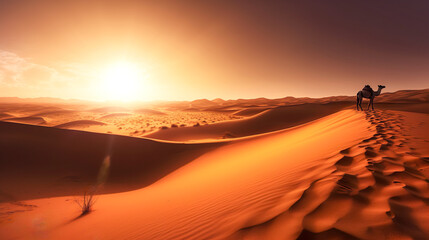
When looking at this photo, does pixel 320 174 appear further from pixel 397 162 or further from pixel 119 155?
pixel 119 155

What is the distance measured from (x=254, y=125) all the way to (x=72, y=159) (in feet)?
56.0

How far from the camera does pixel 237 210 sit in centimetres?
255

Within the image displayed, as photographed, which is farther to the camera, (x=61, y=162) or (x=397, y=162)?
(x=61, y=162)

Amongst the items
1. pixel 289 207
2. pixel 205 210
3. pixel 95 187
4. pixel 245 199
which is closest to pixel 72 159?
pixel 95 187

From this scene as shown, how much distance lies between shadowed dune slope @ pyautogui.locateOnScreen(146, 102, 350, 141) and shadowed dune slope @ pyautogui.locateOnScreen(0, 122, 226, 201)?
21.8ft

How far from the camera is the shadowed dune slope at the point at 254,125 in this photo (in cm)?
1689

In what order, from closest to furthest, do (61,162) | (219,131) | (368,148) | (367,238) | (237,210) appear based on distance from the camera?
(367,238) → (237,210) → (368,148) → (61,162) → (219,131)

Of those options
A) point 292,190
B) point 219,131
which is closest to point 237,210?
point 292,190

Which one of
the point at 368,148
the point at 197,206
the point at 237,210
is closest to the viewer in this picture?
the point at 237,210

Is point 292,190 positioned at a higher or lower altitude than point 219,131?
higher

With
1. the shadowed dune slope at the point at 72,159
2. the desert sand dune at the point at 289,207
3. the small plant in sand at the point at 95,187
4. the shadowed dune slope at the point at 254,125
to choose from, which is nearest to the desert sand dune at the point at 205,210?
the desert sand dune at the point at 289,207

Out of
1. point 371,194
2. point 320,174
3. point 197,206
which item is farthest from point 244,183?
point 371,194

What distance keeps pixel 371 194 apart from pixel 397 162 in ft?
4.76

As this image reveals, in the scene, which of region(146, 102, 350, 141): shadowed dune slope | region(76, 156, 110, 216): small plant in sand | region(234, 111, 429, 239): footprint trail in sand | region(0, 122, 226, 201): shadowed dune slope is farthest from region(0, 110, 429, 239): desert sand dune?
region(146, 102, 350, 141): shadowed dune slope
